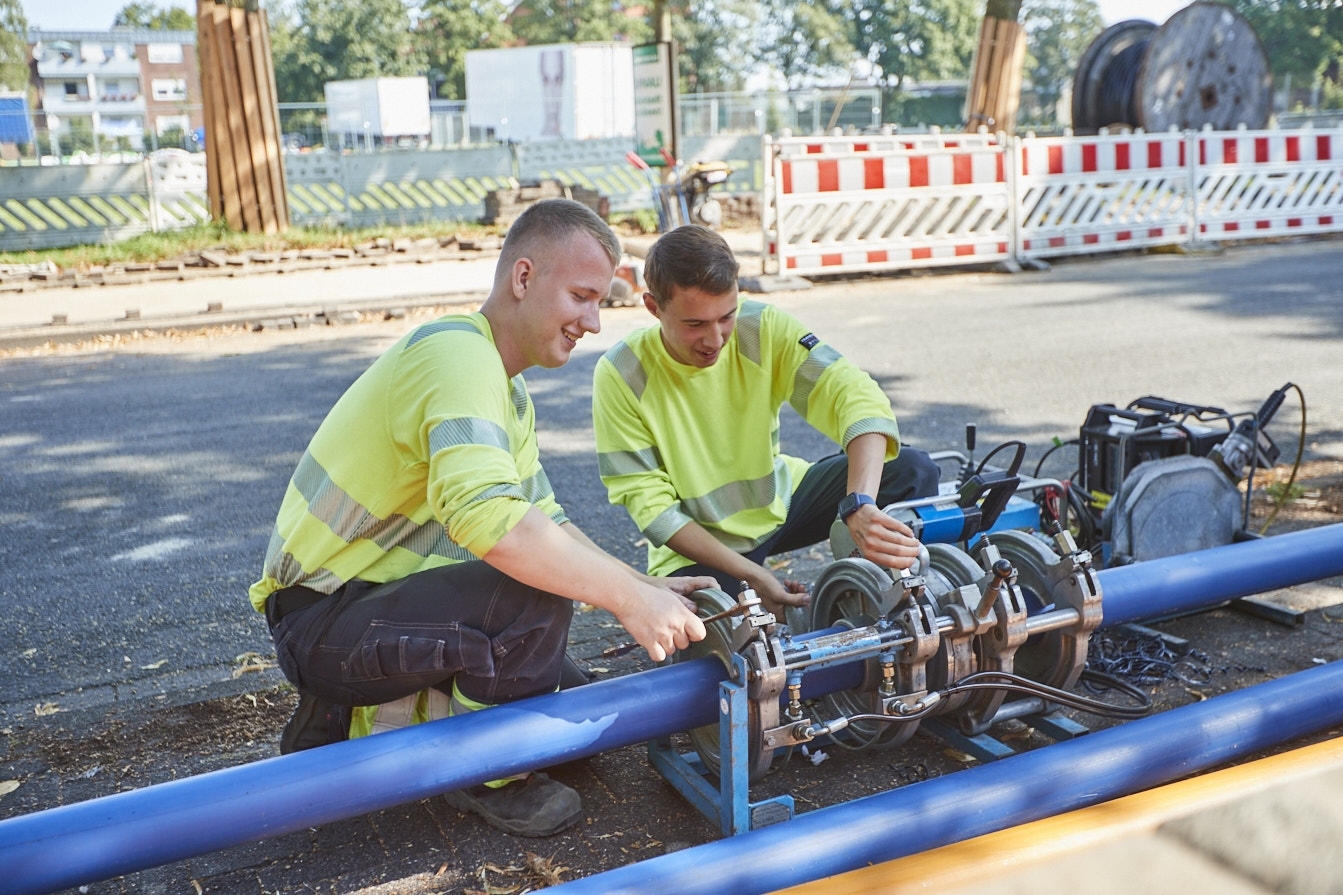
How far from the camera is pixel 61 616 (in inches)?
159

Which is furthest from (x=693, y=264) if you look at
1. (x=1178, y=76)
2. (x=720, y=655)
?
(x=1178, y=76)

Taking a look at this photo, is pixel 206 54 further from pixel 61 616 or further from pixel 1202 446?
pixel 1202 446

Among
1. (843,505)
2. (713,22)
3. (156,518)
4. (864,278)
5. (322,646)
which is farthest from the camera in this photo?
(713,22)

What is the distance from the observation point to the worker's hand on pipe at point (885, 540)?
8.91ft

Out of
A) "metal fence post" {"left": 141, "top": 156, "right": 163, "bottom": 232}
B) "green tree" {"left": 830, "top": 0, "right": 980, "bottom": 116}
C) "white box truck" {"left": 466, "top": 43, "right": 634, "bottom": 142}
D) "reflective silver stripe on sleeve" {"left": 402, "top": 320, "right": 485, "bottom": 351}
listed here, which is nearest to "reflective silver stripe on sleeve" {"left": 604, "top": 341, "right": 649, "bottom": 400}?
"reflective silver stripe on sleeve" {"left": 402, "top": 320, "right": 485, "bottom": 351}

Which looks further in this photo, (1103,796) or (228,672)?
(228,672)

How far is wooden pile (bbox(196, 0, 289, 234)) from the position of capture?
1393 centimetres

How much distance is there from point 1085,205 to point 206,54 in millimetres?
10642

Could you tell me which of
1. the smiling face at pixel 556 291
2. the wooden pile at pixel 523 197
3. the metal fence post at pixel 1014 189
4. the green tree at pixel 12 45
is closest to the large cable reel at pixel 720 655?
the smiling face at pixel 556 291

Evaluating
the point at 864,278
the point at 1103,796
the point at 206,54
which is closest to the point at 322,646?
the point at 1103,796

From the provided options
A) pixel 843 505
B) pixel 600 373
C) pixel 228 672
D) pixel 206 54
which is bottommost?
pixel 228 672

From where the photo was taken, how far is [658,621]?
2.27 metres

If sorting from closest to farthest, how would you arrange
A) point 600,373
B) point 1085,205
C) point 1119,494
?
point 600,373 < point 1119,494 < point 1085,205

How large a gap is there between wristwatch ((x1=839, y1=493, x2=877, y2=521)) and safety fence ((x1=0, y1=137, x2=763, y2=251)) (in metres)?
14.1
